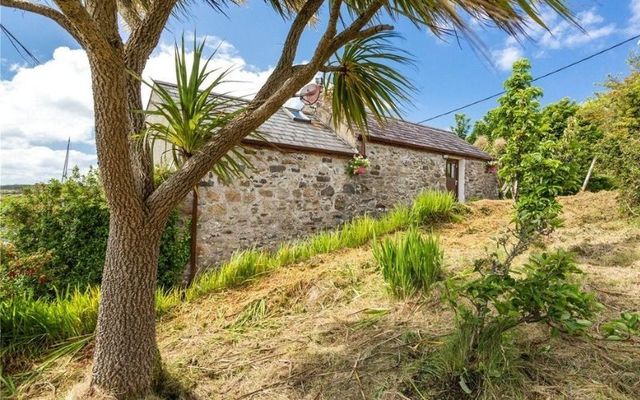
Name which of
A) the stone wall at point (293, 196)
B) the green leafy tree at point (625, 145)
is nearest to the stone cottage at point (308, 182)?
the stone wall at point (293, 196)

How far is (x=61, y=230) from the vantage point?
4.77 metres

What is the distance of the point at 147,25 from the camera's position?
Answer: 2344 millimetres

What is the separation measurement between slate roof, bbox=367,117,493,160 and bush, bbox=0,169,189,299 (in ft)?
19.0

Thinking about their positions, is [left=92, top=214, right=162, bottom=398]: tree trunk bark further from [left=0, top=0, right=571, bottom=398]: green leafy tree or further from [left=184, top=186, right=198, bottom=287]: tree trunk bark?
[left=184, top=186, right=198, bottom=287]: tree trunk bark

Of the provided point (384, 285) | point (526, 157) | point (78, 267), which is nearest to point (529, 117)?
point (526, 157)

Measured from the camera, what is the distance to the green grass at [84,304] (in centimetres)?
328

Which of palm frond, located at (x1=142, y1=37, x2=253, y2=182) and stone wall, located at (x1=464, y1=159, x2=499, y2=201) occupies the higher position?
Answer: palm frond, located at (x1=142, y1=37, x2=253, y2=182)

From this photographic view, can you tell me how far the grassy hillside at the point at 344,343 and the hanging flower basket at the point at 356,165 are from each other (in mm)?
3556

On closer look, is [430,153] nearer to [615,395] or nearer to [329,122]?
[329,122]

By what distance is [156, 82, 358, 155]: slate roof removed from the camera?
23.8 ft

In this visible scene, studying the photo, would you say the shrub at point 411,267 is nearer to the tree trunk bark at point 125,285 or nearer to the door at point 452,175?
the tree trunk bark at point 125,285

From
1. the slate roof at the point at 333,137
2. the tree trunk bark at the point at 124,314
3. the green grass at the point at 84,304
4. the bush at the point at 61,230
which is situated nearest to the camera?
the tree trunk bark at the point at 124,314

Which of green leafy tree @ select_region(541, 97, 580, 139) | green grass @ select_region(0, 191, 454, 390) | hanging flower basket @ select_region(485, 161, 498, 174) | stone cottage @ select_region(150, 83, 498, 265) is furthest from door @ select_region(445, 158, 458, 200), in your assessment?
green leafy tree @ select_region(541, 97, 580, 139)

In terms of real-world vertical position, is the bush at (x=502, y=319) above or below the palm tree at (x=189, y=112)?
below
